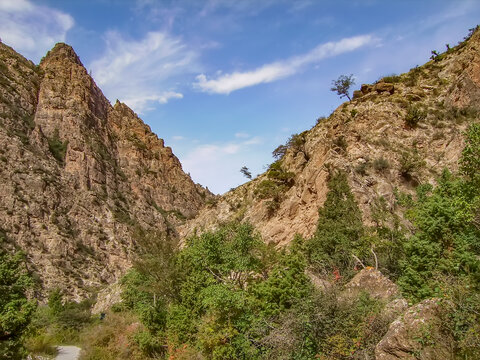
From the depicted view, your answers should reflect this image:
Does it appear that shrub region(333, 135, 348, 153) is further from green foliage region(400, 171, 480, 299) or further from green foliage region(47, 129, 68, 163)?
green foliage region(47, 129, 68, 163)

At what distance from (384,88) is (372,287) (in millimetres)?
24197

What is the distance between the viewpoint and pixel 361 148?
2533 cm

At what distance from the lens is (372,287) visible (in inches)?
440

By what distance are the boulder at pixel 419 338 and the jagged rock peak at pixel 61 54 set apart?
3088 inches

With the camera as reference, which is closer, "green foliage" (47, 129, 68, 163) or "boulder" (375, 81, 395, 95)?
"boulder" (375, 81, 395, 95)

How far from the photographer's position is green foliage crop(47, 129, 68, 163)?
54.7 m

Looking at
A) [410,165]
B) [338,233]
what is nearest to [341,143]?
[410,165]

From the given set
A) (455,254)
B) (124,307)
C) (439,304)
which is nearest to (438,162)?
(455,254)

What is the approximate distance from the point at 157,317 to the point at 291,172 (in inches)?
638

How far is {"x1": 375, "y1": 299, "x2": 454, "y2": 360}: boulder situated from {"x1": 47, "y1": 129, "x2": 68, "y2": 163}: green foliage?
189 ft

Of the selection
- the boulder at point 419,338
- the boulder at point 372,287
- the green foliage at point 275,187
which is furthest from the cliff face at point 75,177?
the boulder at point 419,338

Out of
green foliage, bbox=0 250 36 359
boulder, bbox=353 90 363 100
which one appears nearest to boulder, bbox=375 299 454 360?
green foliage, bbox=0 250 36 359

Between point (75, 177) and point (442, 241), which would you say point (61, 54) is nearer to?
point (75, 177)

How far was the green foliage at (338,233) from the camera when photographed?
57.2ft
